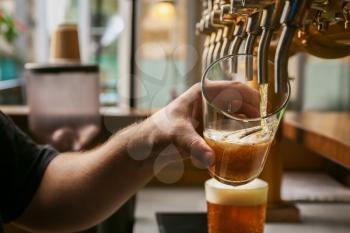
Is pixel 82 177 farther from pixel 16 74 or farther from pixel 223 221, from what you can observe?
pixel 16 74

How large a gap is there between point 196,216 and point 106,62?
610 cm

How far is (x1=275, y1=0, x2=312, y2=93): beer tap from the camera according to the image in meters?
0.58

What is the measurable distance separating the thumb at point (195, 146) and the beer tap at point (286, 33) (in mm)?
198

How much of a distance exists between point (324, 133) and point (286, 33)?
840mm

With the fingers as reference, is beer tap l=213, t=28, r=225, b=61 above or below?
above

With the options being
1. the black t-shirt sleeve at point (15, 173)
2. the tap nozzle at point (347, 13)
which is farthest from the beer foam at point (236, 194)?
the black t-shirt sleeve at point (15, 173)

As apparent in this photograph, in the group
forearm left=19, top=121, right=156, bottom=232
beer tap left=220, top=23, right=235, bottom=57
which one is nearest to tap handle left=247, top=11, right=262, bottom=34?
beer tap left=220, top=23, right=235, bottom=57

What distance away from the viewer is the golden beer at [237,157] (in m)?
0.75

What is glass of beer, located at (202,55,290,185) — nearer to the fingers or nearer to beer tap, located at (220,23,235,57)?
the fingers

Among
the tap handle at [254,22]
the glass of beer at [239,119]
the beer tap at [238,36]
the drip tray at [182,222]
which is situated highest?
the tap handle at [254,22]

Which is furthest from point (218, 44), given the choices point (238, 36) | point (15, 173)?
point (15, 173)

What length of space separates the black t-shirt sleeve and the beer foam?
485 mm

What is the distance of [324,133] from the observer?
138 centimetres

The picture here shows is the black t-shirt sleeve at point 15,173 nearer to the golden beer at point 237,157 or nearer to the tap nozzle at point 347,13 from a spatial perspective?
the golden beer at point 237,157
